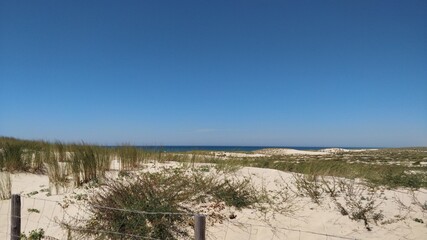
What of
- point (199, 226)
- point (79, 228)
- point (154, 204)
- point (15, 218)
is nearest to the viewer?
point (199, 226)

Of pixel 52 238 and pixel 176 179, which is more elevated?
pixel 176 179

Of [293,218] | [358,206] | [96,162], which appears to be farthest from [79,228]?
[358,206]

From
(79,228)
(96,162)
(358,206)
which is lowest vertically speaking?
(79,228)

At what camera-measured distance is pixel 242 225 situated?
19.9ft

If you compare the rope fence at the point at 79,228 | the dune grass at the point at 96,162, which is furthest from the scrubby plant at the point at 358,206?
the dune grass at the point at 96,162

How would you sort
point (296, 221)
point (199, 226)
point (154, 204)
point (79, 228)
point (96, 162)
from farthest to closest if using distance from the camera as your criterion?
point (96, 162)
point (296, 221)
point (154, 204)
point (79, 228)
point (199, 226)

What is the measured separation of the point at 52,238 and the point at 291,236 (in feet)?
12.4

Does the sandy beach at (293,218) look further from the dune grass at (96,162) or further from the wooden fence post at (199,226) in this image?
the wooden fence post at (199,226)

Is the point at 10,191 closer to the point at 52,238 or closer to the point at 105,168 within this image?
the point at 105,168

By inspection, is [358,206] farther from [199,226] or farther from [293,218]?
[199,226]

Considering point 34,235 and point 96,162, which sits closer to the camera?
point 34,235

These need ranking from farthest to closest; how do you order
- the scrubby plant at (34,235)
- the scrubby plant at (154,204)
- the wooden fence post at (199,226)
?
1. the scrubby plant at (34,235)
2. the scrubby plant at (154,204)
3. the wooden fence post at (199,226)

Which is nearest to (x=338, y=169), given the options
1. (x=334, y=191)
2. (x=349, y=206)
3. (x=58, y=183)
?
(x=334, y=191)

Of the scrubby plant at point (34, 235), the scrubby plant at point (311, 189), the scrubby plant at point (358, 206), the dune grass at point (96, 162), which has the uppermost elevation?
the dune grass at point (96, 162)
